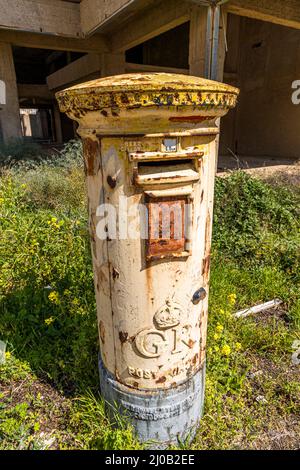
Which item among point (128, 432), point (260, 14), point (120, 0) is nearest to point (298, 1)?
point (260, 14)

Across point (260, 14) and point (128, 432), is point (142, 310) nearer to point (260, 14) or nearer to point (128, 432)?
point (128, 432)

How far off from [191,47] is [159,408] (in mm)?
5640

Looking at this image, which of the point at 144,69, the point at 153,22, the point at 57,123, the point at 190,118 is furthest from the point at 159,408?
the point at 57,123

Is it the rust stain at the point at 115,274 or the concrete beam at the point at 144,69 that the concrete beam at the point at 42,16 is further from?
the rust stain at the point at 115,274

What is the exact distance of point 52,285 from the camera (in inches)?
109

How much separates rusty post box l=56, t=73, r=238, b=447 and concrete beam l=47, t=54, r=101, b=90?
8743 millimetres

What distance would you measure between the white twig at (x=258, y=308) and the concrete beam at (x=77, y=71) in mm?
8425

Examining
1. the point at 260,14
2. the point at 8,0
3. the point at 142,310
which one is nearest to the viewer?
the point at 142,310

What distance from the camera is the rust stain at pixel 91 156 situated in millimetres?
1327

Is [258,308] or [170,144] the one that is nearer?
[170,144]

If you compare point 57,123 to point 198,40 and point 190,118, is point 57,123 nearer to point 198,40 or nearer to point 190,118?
point 198,40

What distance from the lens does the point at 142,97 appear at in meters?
1.10

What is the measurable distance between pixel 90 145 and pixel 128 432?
1.52 m

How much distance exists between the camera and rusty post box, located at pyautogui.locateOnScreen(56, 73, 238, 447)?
1179 mm
